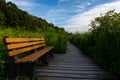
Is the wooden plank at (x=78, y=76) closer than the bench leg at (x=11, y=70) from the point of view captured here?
No

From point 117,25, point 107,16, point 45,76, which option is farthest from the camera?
point 107,16

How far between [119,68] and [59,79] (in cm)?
151

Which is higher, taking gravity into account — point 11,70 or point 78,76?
point 11,70

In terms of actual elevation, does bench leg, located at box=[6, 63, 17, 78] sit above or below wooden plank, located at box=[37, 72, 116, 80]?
above

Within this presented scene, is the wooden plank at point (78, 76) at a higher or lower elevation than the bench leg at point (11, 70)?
lower

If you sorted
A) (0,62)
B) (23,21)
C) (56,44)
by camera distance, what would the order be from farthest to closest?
1. (23,21)
2. (56,44)
3. (0,62)

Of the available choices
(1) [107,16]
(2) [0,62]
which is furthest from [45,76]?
(1) [107,16]

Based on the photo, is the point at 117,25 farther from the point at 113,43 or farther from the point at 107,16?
the point at 107,16

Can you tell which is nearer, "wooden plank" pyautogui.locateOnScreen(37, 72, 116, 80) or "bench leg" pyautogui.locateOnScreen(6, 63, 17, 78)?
"bench leg" pyautogui.locateOnScreen(6, 63, 17, 78)

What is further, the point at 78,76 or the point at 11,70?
the point at 78,76

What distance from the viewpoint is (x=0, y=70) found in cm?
566

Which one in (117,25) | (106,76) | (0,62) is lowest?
(106,76)

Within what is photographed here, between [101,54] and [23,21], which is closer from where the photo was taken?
[101,54]

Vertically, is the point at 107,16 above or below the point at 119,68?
above
